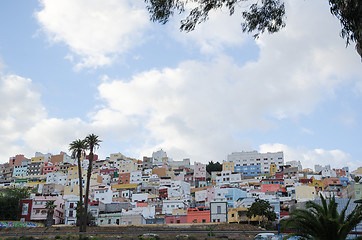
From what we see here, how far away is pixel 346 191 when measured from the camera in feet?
235

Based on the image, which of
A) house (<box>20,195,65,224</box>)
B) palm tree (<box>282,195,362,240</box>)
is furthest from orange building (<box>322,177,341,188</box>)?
palm tree (<box>282,195,362,240</box>)

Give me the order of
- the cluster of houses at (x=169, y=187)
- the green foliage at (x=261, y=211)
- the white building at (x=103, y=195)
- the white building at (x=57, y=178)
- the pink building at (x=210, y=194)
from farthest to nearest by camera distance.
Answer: the white building at (x=57, y=178) < the white building at (x=103, y=195) < the pink building at (x=210, y=194) < the cluster of houses at (x=169, y=187) < the green foliage at (x=261, y=211)

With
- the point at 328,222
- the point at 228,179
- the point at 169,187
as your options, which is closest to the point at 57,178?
the point at 169,187

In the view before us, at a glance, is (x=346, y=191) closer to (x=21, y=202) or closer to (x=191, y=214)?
(x=191, y=214)

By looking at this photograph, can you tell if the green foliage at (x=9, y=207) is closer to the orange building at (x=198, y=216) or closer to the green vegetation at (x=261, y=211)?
the orange building at (x=198, y=216)

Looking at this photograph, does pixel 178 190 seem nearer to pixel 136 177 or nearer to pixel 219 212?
pixel 136 177

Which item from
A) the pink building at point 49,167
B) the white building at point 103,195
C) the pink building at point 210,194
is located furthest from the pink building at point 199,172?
the pink building at point 49,167

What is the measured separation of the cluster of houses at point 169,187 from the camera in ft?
229

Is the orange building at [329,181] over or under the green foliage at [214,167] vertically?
under

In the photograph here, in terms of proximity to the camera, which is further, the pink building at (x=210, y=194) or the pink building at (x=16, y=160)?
the pink building at (x=16, y=160)

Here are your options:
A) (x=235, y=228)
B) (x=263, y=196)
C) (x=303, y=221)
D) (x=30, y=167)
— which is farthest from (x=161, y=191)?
(x=303, y=221)

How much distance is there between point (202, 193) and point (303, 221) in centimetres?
7786

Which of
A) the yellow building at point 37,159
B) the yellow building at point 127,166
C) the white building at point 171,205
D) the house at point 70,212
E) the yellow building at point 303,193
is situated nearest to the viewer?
the house at point 70,212

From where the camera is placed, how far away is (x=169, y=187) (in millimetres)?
107062
